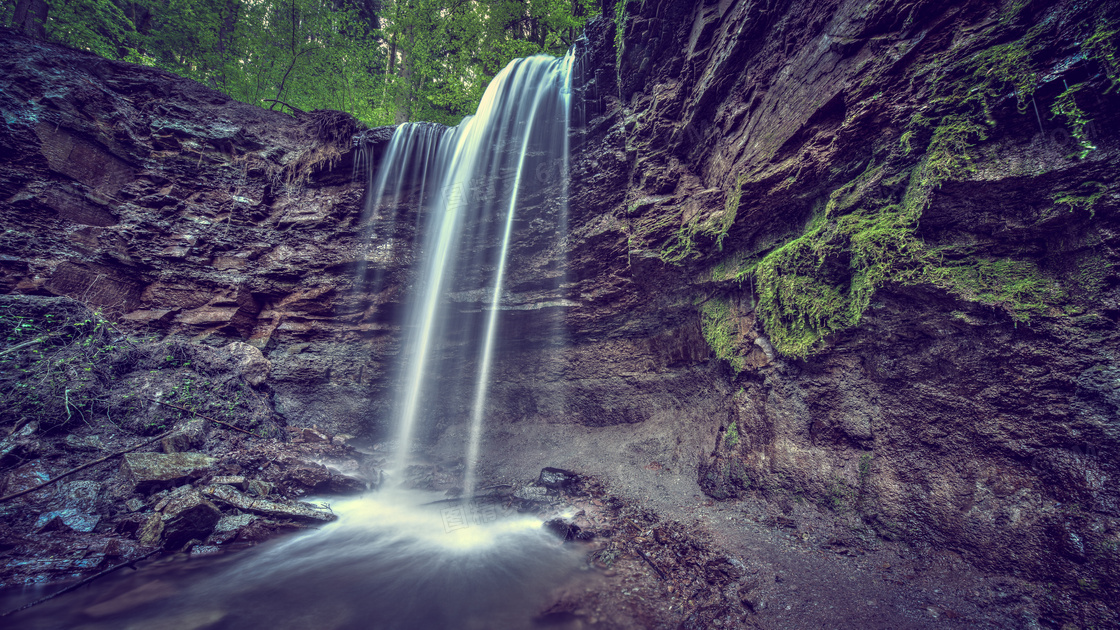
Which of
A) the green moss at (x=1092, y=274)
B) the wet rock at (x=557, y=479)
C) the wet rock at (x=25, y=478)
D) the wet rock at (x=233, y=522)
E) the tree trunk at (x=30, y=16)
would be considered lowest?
the wet rock at (x=557, y=479)

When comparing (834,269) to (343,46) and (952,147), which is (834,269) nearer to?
(952,147)

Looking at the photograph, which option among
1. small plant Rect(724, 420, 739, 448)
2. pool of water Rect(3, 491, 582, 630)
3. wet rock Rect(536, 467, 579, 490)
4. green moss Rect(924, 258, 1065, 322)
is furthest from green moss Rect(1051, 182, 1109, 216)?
wet rock Rect(536, 467, 579, 490)

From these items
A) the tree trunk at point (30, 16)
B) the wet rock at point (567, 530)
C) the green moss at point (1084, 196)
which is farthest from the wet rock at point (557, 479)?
the tree trunk at point (30, 16)

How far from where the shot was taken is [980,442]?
2.94m

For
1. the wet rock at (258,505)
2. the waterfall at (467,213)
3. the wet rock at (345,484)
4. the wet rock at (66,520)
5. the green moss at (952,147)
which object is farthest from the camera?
the waterfall at (467,213)

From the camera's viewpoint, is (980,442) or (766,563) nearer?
(980,442)

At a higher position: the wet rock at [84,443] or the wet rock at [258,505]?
the wet rock at [84,443]

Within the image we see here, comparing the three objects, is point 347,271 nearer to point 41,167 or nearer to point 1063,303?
point 41,167

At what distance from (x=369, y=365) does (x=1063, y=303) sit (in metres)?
11.0

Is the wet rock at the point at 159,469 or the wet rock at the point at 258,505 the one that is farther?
the wet rock at the point at 258,505

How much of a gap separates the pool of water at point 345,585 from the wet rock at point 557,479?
0.93 meters

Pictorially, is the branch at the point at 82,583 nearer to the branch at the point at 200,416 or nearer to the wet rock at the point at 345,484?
the wet rock at the point at 345,484

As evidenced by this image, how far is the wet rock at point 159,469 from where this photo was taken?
15.3ft

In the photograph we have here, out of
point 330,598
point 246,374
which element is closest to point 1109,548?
point 330,598
